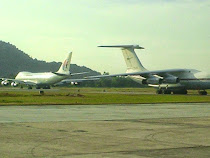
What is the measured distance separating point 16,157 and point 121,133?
539 centimetres

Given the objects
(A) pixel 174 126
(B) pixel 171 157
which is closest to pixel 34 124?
(A) pixel 174 126

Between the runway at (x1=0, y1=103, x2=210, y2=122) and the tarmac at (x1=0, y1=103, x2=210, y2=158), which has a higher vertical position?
the runway at (x1=0, y1=103, x2=210, y2=122)

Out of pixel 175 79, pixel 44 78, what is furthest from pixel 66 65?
pixel 175 79

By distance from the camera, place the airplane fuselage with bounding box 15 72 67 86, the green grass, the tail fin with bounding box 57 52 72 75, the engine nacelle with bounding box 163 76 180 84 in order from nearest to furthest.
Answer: the green grass → the engine nacelle with bounding box 163 76 180 84 → the airplane fuselage with bounding box 15 72 67 86 → the tail fin with bounding box 57 52 72 75

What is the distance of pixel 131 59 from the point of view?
7550cm

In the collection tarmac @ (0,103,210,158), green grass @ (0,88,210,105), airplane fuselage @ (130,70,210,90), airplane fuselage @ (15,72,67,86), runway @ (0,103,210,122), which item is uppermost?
airplane fuselage @ (15,72,67,86)

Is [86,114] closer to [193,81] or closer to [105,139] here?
[105,139]

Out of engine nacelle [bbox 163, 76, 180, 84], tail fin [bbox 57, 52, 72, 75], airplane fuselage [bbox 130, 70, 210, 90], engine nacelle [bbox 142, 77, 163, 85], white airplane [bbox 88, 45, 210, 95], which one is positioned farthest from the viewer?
tail fin [bbox 57, 52, 72, 75]

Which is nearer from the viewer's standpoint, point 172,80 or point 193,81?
point 193,81

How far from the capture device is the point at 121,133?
1480 centimetres

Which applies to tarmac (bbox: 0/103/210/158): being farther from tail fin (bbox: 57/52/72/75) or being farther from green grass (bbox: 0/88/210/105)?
tail fin (bbox: 57/52/72/75)

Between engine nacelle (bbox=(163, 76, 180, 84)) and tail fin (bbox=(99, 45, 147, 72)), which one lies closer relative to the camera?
engine nacelle (bbox=(163, 76, 180, 84))

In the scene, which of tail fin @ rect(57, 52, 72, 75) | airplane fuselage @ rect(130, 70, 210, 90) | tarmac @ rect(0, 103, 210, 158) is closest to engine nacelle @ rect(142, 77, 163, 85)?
airplane fuselage @ rect(130, 70, 210, 90)

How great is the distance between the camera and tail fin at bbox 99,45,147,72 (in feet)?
245
